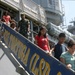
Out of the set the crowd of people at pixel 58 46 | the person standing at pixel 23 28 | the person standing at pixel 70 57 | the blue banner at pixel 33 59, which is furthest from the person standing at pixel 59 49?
the person standing at pixel 23 28

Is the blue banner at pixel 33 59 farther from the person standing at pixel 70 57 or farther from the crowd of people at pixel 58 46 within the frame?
the person standing at pixel 70 57

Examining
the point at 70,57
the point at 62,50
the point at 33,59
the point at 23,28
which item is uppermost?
the point at 70,57

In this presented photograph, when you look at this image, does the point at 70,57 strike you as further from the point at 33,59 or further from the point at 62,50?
the point at 62,50

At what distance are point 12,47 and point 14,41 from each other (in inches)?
6.9

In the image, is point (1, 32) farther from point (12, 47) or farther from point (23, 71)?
point (23, 71)

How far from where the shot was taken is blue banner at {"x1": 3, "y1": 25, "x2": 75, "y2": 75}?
16.5 ft

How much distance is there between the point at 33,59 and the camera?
589 cm

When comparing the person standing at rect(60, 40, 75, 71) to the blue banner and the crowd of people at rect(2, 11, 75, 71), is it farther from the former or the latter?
the blue banner

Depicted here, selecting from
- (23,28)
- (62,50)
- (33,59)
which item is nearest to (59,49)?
(62,50)

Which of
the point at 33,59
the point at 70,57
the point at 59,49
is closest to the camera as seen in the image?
the point at 70,57

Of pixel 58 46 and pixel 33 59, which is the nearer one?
pixel 33 59

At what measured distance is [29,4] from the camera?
781 inches

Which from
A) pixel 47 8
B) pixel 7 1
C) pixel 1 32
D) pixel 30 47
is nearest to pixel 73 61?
pixel 30 47

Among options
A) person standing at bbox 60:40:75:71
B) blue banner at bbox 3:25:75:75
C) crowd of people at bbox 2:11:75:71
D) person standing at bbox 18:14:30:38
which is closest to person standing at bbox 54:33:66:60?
crowd of people at bbox 2:11:75:71
